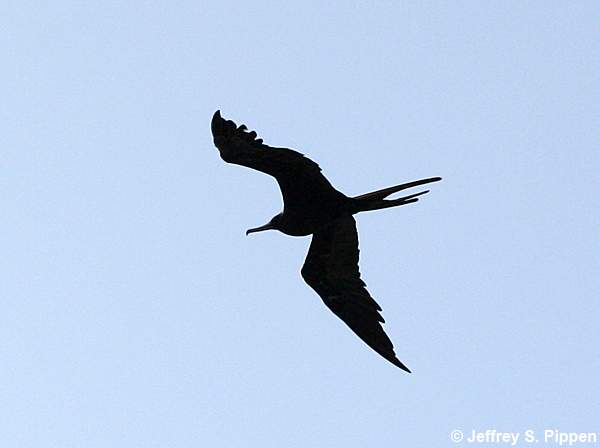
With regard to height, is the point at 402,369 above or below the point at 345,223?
below

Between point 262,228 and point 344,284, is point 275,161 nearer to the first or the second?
point 262,228

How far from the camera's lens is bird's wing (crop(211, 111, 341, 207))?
564 inches

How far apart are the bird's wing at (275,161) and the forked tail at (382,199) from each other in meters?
0.32

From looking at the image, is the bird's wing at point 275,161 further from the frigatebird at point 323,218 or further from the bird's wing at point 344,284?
the bird's wing at point 344,284

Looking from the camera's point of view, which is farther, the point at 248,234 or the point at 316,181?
the point at 248,234

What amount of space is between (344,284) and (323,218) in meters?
1.32

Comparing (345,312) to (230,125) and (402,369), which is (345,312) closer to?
(402,369)

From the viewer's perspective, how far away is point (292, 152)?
14430mm

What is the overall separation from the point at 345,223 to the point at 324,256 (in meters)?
0.69

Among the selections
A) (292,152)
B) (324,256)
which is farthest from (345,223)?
(292,152)

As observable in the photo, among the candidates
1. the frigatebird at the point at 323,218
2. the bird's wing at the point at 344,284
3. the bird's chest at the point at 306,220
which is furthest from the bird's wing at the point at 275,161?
the bird's wing at the point at 344,284

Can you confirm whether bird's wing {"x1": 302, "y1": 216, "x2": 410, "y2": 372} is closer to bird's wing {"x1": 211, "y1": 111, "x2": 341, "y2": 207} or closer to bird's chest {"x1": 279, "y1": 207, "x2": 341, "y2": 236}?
bird's chest {"x1": 279, "y1": 207, "x2": 341, "y2": 236}

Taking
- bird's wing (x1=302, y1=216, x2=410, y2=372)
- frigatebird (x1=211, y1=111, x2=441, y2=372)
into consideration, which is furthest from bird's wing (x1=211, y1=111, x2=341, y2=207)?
bird's wing (x1=302, y1=216, x2=410, y2=372)

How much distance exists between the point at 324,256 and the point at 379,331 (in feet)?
3.88
